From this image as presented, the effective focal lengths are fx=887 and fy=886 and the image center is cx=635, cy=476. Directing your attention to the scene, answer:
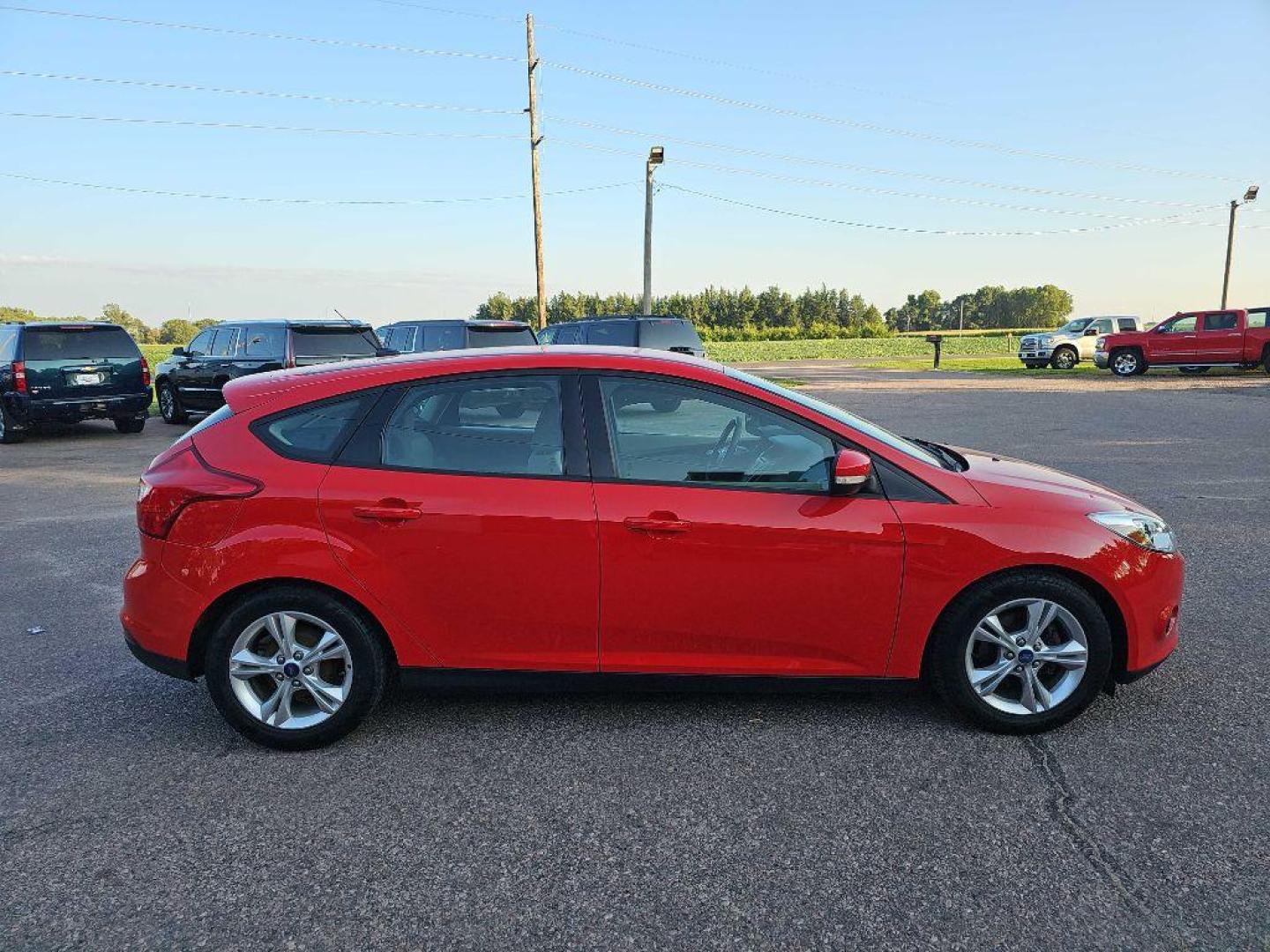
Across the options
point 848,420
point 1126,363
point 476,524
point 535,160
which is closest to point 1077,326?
point 1126,363

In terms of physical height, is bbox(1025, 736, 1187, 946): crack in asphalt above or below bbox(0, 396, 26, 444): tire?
below

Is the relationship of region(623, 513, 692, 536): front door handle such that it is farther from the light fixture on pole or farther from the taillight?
the light fixture on pole

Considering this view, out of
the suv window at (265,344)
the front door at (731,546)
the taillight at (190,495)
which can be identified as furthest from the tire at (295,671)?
the suv window at (265,344)

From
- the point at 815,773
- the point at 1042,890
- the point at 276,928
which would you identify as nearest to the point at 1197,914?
the point at 1042,890

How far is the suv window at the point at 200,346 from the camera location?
15250 millimetres

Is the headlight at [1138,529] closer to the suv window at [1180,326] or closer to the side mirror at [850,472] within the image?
the side mirror at [850,472]

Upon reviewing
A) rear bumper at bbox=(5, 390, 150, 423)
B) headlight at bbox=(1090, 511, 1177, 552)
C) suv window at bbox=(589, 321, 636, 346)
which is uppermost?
suv window at bbox=(589, 321, 636, 346)

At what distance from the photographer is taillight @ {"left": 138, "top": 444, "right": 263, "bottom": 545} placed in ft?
11.2

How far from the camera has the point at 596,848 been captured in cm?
283

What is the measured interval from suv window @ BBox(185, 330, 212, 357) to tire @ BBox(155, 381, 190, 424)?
959 mm

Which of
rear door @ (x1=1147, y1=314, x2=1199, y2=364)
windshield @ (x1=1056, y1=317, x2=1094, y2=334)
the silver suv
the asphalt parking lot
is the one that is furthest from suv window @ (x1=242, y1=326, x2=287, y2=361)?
windshield @ (x1=1056, y1=317, x2=1094, y2=334)

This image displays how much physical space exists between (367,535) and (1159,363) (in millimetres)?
31302

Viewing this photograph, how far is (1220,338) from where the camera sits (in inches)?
1096

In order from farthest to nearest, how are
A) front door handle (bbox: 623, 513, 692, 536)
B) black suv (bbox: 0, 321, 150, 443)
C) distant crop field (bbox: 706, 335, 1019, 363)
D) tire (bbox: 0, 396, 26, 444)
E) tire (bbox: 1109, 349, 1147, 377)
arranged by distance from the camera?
1. distant crop field (bbox: 706, 335, 1019, 363)
2. tire (bbox: 1109, 349, 1147, 377)
3. tire (bbox: 0, 396, 26, 444)
4. black suv (bbox: 0, 321, 150, 443)
5. front door handle (bbox: 623, 513, 692, 536)
